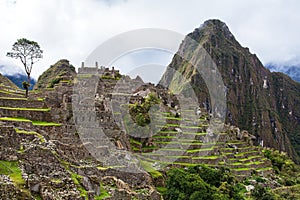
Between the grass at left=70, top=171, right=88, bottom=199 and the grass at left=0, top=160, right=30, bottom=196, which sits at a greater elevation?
the grass at left=0, top=160, right=30, bottom=196

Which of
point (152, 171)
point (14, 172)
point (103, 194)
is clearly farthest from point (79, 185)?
point (152, 171)

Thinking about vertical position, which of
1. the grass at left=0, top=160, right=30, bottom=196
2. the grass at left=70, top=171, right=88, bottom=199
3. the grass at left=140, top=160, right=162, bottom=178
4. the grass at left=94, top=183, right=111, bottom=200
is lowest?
the grass at left=140, top=160, right=162, bottom=178

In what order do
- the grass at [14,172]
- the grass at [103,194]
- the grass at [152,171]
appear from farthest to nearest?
the grass at [152,171], the grass at [103,194], the grass at [14,172]

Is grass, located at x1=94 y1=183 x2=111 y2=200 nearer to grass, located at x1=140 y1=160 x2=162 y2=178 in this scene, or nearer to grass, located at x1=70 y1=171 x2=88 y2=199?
grass, located at x1=70 y1=171 x2=88 y2=199

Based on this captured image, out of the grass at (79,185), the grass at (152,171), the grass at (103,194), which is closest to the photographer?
the grass at (79,185)

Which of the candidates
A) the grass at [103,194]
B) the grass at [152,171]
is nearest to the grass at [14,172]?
the grass at [103,194]

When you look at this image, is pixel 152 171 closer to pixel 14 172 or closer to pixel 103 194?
pixel 103 194

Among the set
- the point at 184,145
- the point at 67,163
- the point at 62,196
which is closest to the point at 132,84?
the point at 184,145

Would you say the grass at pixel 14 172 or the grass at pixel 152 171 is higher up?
the grass at pixel 14 172

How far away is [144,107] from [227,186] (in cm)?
1101

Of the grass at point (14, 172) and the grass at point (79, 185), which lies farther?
the grass at point (79, 185)

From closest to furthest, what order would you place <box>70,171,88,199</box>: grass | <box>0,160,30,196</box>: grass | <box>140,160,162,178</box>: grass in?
<box>0,160,30,196</box>: grass
<box>70,171,88,199</box>: grass
<box>140,160,162,178</box>: grass

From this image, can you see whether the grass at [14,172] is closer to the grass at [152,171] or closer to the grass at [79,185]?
the grass at [79,185]

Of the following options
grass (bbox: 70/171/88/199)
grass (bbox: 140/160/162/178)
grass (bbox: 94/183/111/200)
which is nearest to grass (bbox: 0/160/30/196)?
grass (bbox: 70/171/88/199)
